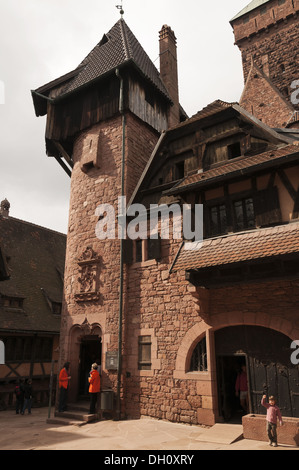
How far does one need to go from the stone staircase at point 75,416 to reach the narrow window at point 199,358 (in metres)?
3.52

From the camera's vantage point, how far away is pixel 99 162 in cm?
1379

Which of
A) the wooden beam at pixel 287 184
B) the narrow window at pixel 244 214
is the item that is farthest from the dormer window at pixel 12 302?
the wooden beam at pixel 287 184

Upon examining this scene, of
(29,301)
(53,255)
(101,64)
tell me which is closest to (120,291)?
(29,301)

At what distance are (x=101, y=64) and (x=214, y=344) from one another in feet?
42.0

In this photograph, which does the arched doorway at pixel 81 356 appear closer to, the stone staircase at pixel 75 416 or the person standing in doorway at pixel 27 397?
the stone staircase at pixel 75 416

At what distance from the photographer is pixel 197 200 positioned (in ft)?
34.3

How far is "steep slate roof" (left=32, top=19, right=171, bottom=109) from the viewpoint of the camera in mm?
14789

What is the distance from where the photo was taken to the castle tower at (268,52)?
2191 centimetres

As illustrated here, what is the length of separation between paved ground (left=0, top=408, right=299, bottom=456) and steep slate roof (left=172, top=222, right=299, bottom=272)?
380 centimetres

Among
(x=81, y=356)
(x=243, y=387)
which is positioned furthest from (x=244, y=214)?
(x=81, y=356)

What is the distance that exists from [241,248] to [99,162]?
752cm

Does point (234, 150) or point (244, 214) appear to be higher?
point (234, 150)

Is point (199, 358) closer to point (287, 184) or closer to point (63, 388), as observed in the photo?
point (63, 388)

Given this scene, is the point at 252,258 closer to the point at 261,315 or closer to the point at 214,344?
the point at 261,315
